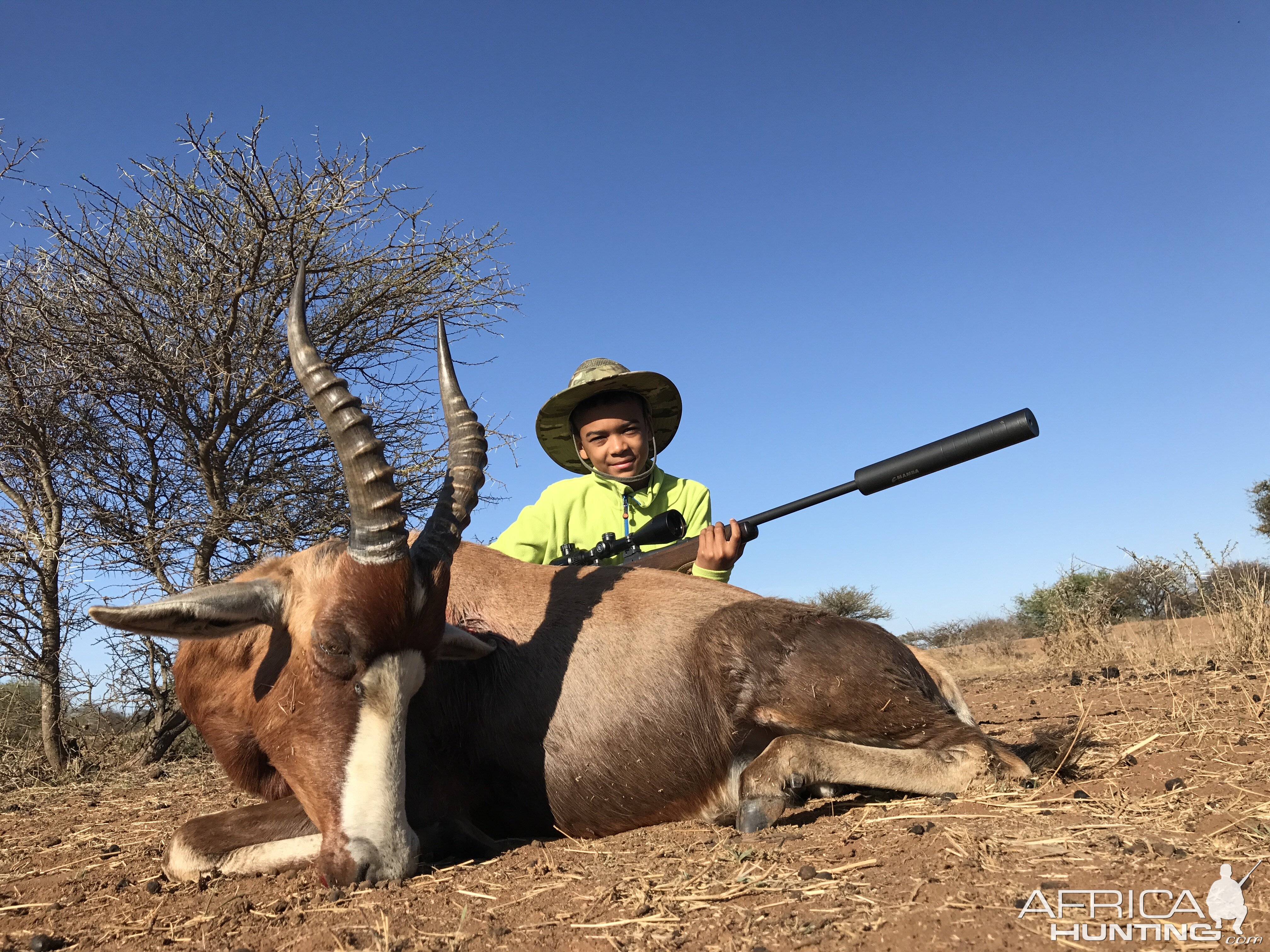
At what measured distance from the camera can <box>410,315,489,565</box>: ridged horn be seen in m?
3.55

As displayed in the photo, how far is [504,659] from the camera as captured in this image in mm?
3988

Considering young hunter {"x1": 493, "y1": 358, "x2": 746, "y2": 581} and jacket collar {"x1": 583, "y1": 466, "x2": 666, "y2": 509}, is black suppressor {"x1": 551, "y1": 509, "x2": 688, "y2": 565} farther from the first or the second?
jacket collar {"x1": 583, "y1": 466, "x2": 666, "y2": 509}

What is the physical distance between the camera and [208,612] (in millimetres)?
3318

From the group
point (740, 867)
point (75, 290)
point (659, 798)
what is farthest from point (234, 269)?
point (740, 867)

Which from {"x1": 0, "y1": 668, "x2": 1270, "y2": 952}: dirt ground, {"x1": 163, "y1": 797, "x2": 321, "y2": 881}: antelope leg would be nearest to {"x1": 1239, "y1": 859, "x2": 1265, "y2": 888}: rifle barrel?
{"x1": 0, "y1": 668, "x2": 1270, "y2": 952}: dirt ground

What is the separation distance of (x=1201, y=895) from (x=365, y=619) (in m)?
2.70

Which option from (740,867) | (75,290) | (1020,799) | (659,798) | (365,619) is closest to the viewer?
(740,867)

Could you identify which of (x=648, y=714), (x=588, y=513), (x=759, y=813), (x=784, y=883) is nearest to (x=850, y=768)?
(x=759, y=813)

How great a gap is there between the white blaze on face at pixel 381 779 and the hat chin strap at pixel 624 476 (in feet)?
10.3

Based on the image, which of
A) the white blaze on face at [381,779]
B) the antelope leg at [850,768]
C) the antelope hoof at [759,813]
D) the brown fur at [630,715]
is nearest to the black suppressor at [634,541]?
the brown fur at [630,715]

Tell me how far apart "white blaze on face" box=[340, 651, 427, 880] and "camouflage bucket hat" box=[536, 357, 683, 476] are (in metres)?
3.18

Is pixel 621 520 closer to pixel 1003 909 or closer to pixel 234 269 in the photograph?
pixel 1003 909

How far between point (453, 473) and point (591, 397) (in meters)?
2.64

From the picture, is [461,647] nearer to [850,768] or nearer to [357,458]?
[357,458]
